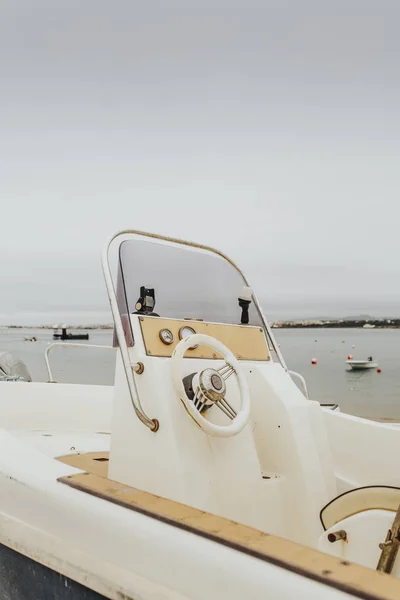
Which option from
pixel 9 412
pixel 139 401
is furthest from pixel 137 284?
pixel 9 412

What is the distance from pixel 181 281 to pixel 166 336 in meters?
0.53

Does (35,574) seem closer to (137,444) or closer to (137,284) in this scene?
(137,444)

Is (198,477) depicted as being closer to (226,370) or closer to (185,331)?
(226,370)

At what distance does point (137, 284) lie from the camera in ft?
8.96

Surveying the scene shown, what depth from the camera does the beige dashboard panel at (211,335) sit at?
2.48 metres

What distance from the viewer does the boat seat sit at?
188cm

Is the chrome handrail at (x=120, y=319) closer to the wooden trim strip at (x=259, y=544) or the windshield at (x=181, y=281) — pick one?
the windshield at (x=181, y=281)

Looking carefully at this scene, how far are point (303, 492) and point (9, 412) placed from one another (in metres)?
2.90

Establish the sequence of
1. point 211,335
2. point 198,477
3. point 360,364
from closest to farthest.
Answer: point 198,477 → point 211,335 → point 360,364

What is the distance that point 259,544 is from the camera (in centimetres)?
132

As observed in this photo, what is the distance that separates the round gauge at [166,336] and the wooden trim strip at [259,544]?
2.81ft

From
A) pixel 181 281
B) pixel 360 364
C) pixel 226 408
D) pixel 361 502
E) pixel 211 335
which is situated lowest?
pixel 360 364

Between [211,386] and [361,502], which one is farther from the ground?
[211,386]

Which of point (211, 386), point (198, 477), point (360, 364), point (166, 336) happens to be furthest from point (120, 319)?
point (360, 364)
